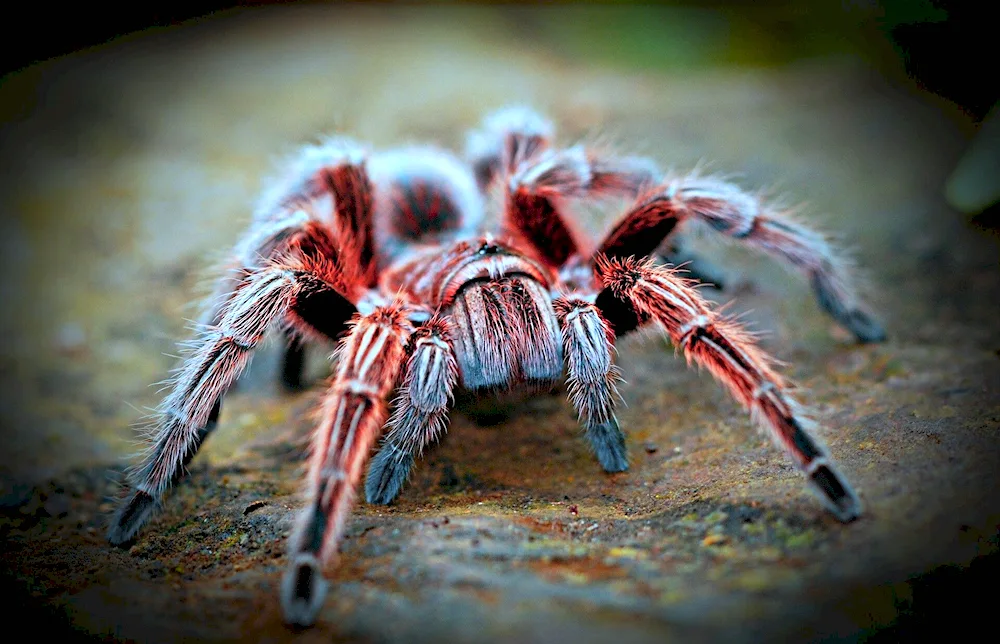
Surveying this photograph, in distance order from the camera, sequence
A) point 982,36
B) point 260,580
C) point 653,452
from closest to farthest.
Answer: point 260,580 < point 653,452 < point 982,36

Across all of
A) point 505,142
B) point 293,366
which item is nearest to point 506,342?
point 293,366

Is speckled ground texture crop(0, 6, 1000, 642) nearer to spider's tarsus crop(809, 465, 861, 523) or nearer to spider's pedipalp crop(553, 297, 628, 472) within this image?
spider's tarsus crop(809, 465, 861, 523)

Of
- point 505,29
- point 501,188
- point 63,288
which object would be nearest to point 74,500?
point 63,288

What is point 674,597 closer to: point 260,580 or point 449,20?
point 260,580

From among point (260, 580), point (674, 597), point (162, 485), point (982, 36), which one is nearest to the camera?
point (674, 597)

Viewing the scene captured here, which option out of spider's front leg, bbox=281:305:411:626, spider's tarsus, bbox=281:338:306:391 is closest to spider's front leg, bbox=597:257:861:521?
spider's front leg, bbox=281:305:411:626

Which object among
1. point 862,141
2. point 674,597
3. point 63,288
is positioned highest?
point 862,141

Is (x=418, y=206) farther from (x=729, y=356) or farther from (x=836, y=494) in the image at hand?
(x=836, y=494)
